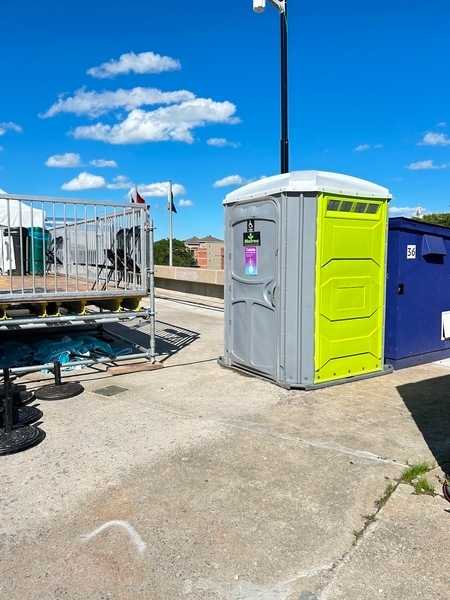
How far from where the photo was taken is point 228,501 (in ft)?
9.69

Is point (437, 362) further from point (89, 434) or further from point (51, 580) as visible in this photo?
point (51, 580)

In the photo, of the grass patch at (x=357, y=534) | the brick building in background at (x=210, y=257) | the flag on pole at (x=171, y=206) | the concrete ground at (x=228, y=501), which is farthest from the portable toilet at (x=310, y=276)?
the flag on pole at (x=171, y=206)

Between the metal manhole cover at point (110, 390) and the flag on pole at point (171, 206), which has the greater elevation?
the flag on pole at point (171, 206)

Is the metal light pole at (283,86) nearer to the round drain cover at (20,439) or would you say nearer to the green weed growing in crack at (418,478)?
the green weed growing in crack at (418,478)

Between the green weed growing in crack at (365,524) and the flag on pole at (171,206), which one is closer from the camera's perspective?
the green weed growing in crack at (365,524)

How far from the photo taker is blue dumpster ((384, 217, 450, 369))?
620 centimetres

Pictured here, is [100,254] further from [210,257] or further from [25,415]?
[210,257]

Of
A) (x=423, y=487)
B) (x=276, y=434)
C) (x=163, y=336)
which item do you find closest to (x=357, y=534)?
(x=423, y=487)

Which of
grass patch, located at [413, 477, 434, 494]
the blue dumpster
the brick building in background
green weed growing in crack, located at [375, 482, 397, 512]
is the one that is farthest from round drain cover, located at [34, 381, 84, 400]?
the brick building in background

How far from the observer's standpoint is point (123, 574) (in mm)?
2285

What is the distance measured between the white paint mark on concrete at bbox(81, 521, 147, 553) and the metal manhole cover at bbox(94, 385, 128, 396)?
265 cm

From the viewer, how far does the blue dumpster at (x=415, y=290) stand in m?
6.20

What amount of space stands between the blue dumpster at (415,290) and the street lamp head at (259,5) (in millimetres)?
4218

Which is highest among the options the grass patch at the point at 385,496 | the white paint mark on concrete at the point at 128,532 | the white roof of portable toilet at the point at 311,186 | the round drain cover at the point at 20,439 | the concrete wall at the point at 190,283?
the white roof of portable toilet at the point at 311,186
